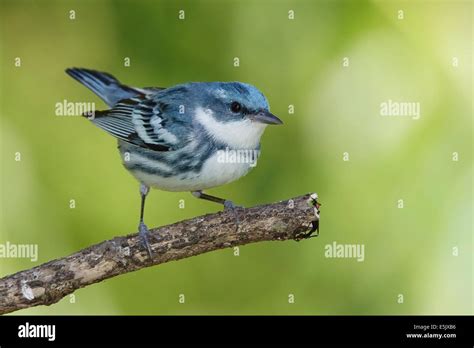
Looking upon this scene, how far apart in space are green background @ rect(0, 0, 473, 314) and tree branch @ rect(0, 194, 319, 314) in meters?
0.82

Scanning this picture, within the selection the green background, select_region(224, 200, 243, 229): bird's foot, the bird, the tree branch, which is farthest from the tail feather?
the tree branch

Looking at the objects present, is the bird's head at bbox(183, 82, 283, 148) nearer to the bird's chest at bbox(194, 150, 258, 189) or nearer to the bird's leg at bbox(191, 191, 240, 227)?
the bird's chest at bbox(194, 150, 258, 189)

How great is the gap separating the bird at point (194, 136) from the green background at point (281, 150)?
514mm

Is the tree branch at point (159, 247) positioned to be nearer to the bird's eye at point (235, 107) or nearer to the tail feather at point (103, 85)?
the bird's eye at point (235, 107)

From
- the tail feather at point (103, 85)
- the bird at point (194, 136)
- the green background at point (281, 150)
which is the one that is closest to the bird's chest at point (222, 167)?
the bird at point (194, 136)

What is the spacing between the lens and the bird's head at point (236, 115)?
374 centimetres

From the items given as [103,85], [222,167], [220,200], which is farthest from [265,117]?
[103,85]

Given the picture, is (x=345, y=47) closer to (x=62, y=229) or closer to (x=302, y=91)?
(x=302, y=91)

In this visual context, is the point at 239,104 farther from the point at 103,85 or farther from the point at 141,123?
the point at 103,85

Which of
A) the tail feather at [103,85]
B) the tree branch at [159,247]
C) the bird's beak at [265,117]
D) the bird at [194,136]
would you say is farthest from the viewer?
the tail feather at [103,85]

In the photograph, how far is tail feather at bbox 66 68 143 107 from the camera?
181 inches

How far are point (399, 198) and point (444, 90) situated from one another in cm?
81
